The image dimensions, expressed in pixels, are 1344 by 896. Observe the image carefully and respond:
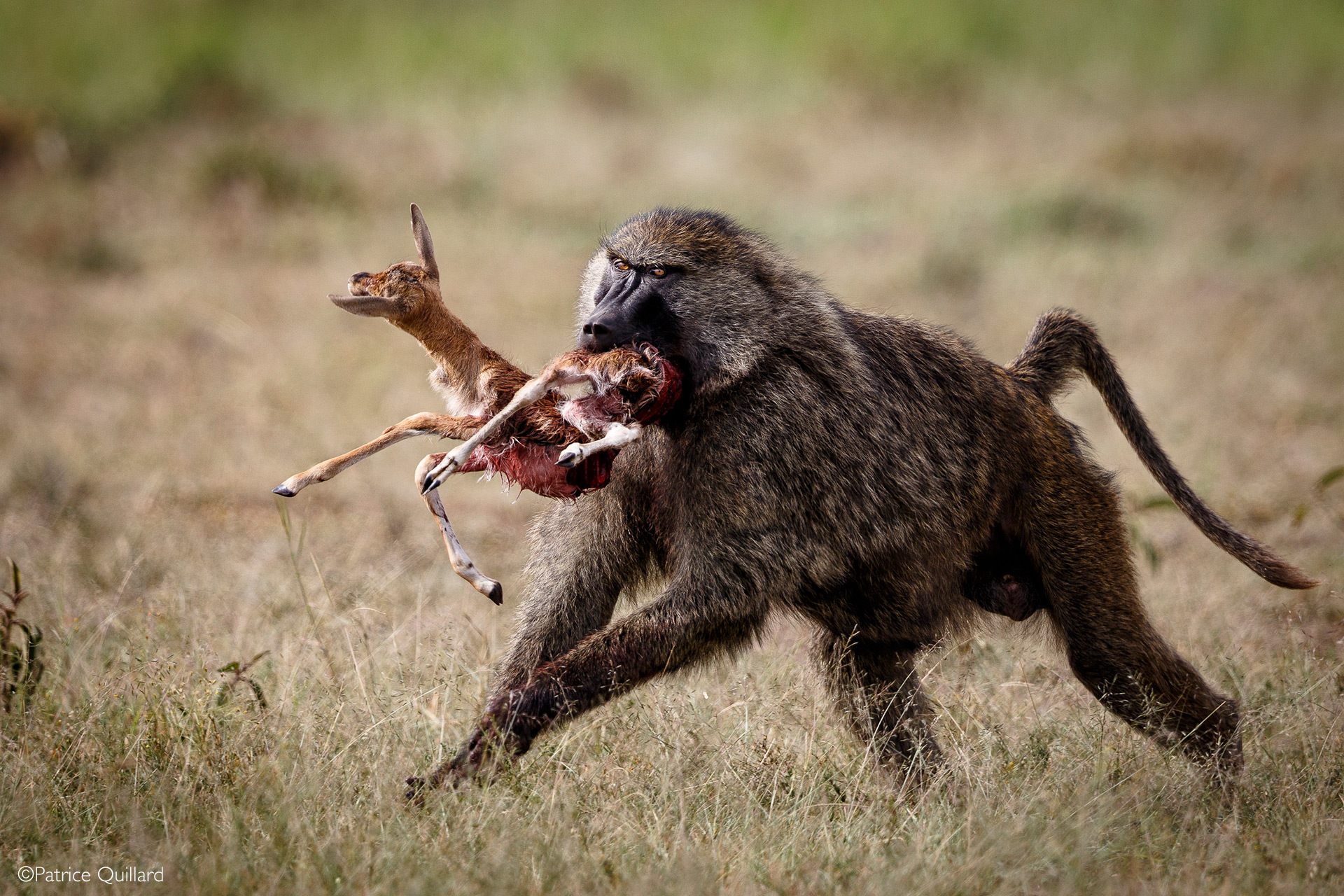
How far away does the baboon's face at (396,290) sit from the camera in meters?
2.94

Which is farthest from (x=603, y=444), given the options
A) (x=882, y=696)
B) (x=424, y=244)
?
(x=882, y=696)

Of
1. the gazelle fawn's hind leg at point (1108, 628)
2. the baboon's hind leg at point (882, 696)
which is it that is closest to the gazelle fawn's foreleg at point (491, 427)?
the baboon's hind leg at point (882, 696)

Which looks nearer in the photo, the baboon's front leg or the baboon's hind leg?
the baboon's front leg

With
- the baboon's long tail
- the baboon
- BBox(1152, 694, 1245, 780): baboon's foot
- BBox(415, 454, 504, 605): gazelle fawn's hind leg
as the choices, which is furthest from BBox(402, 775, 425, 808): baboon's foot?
the baboon's long tail

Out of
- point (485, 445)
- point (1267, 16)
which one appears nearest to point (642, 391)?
point (485, 445)

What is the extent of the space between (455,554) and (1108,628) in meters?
1.82

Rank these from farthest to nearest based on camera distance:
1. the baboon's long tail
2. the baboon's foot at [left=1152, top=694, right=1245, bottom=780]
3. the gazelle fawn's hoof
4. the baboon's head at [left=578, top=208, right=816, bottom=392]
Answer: the baboon's long tail
the baboon's foot at [left=1152, top=694, right=1245, bottom=780]
the baboon's head at [left=578, top=208, right=816, bottom=392]
the gazelle fawn's hoof

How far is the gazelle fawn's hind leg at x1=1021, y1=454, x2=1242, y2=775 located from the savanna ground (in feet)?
0.49

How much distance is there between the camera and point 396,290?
3.00 metres

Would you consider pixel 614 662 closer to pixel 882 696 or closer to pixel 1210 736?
pixel 882 696

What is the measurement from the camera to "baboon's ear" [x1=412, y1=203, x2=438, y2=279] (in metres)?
3.01

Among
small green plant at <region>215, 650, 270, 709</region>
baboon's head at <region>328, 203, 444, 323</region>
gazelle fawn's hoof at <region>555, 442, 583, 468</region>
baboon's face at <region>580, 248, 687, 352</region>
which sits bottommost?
small green plant at <region>215, 650, 270, 709</region>

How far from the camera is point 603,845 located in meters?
2.64

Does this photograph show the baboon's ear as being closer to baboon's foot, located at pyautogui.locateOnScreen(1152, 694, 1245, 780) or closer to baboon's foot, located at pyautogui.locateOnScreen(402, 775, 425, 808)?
baboon's foot, located at pyautogui.locateOnScreen(402, 775, 425, 808)
